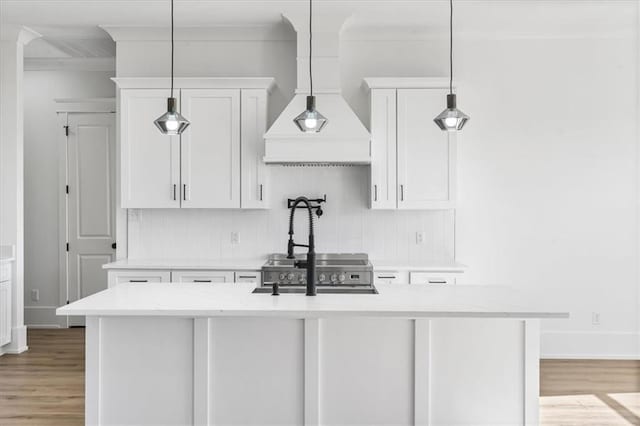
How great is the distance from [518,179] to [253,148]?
2.40 metres

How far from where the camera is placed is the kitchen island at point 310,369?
2705 mm

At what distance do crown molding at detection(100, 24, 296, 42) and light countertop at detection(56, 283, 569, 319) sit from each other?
281 centimetres

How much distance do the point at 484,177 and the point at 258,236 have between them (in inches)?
83.5

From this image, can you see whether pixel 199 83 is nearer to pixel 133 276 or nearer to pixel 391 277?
pixel 133 276

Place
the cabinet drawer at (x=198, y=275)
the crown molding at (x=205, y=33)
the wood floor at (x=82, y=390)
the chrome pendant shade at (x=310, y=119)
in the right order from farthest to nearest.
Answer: the crown molding at (x=205, y=33), the cabinet drawer at (x=198, y=275), the wood floor at (x=82, y=390), the chrome pendant shade at (x=310, y=119)

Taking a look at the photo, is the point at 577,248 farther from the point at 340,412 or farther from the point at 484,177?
the point at 340,412

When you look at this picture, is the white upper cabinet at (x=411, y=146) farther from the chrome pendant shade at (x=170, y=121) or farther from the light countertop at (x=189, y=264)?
the chrome pendant shade at (x=170, y=121)

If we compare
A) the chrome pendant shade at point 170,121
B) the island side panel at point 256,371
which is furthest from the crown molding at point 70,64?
the island side panel at point 256,371

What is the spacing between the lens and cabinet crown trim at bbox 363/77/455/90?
4793 mm

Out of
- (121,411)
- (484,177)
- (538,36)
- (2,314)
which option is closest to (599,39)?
(538,36)

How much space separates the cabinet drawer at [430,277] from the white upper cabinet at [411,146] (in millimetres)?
587

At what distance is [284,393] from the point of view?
2.71 metres

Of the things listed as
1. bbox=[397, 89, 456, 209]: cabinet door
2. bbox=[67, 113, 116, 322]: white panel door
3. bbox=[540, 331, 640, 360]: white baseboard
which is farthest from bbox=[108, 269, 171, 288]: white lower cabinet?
bbox=[540, 331, 640, 360]: white baseboard

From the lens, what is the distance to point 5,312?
4.92 metres
